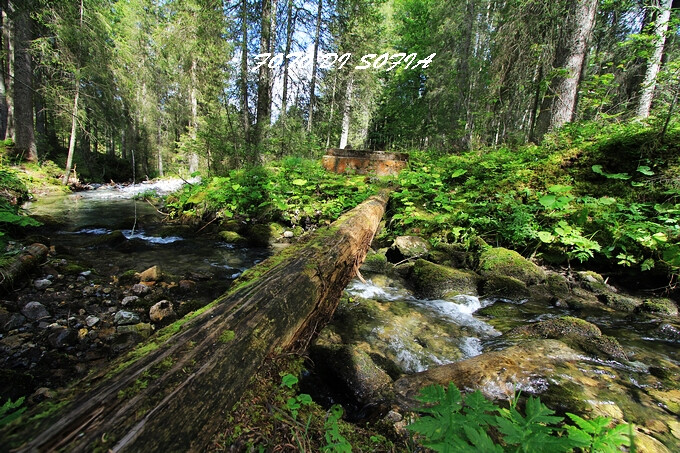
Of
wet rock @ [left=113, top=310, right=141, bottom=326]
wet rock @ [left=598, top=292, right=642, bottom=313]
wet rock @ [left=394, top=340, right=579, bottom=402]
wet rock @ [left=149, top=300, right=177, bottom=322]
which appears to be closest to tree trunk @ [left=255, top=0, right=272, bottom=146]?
wet rock @ [left=149, top=300, right=177, bottom=322]

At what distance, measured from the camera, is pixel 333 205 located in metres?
6.99

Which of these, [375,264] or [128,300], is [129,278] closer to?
[128,300]

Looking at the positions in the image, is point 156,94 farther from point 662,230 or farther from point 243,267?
point 662,230

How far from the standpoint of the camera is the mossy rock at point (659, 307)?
3.26 m

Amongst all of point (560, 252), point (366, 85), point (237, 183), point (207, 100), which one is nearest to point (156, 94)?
point (207, 100)

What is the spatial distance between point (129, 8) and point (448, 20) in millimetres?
25529

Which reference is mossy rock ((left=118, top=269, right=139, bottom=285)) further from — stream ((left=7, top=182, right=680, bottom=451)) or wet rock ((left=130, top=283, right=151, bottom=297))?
wet rock ((left=130, top=283, right=151, bottom=297))

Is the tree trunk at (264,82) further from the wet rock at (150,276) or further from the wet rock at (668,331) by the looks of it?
the wet rock at (668,331)

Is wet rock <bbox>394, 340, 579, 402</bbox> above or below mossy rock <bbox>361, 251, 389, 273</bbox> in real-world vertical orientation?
above

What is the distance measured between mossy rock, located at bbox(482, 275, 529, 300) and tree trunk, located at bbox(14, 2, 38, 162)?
1753cm

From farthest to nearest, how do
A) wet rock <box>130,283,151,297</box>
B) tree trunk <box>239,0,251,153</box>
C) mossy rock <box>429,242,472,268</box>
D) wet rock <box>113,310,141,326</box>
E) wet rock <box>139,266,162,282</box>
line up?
1. tree trunk <box>239,0,251,153</box>
2. mossy rock <box>429,242,472,268</box>
3. wet rock <box>139,266,162,282</box>
4. wet rock <box>130,283,151,297</box>
5. wet rock <box>113,310,141,326</box>

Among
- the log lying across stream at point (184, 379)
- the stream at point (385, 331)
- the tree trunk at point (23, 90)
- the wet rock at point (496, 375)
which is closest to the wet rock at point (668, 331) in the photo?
the stream at point (385, 331)

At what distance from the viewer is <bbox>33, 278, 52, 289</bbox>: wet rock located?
319 centimetres

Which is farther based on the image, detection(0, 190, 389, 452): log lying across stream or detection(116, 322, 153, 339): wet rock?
detection(116, 322, 153, 339): wet rock
